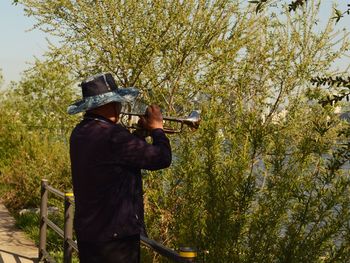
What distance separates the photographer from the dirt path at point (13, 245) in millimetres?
→ 6873

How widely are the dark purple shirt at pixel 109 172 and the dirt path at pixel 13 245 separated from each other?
3.75 metres

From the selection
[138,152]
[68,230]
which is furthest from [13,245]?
[138,152]

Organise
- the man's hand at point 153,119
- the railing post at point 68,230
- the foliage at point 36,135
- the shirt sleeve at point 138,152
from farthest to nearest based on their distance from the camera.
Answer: the foliage at point 36,135 < the railing post at point 68,230 < the man's hand at point 153,119 < the shirt sleeve at point 138,152

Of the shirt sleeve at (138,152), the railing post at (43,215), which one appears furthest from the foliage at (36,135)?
the shirt sleeve at (138,152)

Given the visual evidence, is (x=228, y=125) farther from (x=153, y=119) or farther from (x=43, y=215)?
(x=43, y=215)

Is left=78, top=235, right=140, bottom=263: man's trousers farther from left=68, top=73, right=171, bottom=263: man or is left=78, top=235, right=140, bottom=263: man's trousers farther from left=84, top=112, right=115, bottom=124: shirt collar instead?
left=84, top=112, right=115, bottom=124: shirt collar

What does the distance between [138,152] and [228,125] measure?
6.07 ft

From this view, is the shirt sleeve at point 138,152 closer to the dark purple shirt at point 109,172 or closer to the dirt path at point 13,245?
the dark purple shirt at point 109,172

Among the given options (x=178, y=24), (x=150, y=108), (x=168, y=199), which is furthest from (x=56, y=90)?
(x=150, y=108)

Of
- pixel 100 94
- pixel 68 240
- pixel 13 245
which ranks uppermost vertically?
pixel 100 94

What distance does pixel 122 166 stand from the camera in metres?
3.23

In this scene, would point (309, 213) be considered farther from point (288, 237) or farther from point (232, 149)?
point (232, 149)

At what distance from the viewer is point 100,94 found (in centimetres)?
338

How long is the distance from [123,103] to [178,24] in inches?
183
